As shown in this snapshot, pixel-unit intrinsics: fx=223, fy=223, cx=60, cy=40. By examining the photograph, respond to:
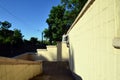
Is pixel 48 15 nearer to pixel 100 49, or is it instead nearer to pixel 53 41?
pixel 53 41

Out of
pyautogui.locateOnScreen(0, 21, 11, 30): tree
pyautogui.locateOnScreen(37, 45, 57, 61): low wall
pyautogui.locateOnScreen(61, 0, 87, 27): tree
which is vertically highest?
pyautogui.locateOnScreen(61, 0, 87, 27): tree

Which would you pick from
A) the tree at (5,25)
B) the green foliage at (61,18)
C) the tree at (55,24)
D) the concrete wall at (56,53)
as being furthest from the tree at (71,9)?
the concrete wall at (56,53)

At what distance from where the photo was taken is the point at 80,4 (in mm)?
21750

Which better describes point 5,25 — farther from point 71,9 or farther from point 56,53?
point 71,9

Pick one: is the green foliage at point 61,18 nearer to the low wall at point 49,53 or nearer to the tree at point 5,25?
the tree at point 5,25

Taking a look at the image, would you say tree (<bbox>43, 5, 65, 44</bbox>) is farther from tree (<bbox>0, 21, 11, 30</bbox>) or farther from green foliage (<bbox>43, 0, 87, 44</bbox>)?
tree (<bbox>0, 21, 11, 30</bbox>)

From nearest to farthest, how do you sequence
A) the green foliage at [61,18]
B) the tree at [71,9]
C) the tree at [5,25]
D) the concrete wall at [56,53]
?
the concrete wall at [56,53] → the tree at [5,25] → the tree at [71,9] → the green foliage at [61,18]

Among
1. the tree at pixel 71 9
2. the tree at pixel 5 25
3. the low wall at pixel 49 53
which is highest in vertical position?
the tree at pixel 71 9

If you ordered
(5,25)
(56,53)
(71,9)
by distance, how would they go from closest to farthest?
1. (56,53)
2. (5,25)
3. (71,9)

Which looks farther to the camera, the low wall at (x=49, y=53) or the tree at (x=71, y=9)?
the tree at (x=71, y=9)

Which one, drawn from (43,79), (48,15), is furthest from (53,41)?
(43,79)

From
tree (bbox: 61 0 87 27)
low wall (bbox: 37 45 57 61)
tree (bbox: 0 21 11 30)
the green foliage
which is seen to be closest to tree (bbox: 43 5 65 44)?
the green foliage

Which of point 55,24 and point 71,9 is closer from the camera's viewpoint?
point 71,9

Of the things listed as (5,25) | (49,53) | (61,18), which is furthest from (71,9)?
(49,53)
